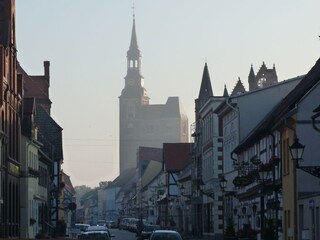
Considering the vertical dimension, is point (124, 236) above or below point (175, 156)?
below

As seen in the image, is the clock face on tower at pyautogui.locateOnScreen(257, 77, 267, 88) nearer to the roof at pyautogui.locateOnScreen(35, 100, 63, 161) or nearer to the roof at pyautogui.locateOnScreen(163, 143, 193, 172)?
the roof at pyautogui.locateOnScreen(35, 100, 63, 161)

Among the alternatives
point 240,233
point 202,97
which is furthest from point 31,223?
point 202,97

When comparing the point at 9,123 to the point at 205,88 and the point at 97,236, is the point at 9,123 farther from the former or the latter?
the point at 205,88

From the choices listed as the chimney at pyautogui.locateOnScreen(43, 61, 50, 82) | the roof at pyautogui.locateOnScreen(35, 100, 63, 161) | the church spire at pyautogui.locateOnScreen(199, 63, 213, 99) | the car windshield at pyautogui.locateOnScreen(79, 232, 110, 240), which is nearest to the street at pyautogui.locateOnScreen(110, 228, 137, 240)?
the roof at pyautogui.locateOnScreen(35, 100, 63, 161)

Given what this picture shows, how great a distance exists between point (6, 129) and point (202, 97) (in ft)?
190

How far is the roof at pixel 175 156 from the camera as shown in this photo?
135000 mm

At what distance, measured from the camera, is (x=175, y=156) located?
138 m

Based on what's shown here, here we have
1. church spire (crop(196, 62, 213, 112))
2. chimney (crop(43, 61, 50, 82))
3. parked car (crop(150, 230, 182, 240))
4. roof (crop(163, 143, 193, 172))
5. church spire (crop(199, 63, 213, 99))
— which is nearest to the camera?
parked car (crop(150, 230, 182, 240))

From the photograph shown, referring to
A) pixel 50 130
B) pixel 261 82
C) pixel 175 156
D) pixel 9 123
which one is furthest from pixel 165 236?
pixel 175 156

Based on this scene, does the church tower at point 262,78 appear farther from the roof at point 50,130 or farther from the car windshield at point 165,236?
the car windshield at point 165,236

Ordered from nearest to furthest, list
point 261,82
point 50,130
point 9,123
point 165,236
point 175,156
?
point 165,236, point 9,123, point 261,82, point 50,130, point 175,156

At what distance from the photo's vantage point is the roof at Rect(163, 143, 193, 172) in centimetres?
13500

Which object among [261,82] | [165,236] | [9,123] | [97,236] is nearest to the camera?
[165,236]

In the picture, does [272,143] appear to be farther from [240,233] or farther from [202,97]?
[202,97]
